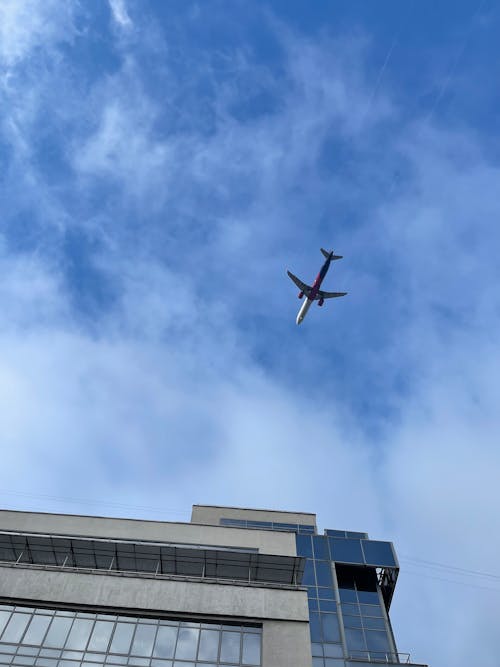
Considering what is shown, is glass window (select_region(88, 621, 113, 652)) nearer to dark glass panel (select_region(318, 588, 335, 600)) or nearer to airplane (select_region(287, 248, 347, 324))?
dark glass panel (select_region(318, 588, 335, 600))

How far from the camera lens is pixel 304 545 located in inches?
1809

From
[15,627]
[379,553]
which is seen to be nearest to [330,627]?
[379,553]

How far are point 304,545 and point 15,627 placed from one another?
2641 centimetres

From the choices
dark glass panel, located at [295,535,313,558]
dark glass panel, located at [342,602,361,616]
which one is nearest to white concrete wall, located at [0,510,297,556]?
dark glass panel, located at [295,535,313,558]

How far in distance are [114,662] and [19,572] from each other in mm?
6397

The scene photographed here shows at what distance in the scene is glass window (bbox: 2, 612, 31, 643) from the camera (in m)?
24.3

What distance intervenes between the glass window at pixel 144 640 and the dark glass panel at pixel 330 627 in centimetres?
1840

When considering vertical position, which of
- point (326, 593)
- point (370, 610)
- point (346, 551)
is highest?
point (346, 551)

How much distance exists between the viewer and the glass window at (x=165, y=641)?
79.8ft

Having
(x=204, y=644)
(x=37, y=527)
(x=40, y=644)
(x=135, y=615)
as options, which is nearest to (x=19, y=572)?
(x=40, y=644)

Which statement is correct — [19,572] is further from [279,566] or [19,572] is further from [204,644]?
[279,566]

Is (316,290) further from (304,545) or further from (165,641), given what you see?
(165,641)

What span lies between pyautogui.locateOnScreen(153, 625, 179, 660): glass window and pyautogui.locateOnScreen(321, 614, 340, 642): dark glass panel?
17.3 m

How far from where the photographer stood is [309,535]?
47.0 meters
